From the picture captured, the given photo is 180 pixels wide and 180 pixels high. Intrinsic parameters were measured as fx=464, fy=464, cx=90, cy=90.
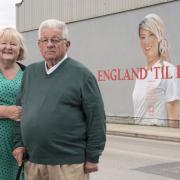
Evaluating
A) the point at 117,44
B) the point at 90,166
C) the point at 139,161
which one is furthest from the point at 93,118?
the point at 117,44

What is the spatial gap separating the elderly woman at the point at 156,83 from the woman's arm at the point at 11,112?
46.2ft

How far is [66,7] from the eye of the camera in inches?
893

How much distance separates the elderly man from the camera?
9.67ft

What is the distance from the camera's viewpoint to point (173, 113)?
17.2 m

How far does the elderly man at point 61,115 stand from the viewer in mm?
2947

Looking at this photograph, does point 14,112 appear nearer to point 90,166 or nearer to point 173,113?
point 90,166

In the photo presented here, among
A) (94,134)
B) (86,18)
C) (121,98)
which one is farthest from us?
(86,18)

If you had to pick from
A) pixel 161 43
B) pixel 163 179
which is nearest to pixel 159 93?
pixel 161 43

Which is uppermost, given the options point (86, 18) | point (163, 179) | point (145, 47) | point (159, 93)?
point (86, 18)

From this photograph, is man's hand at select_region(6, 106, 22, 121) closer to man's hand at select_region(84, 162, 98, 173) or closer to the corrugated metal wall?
man's hand at select_region(84, 162, 98, 173)

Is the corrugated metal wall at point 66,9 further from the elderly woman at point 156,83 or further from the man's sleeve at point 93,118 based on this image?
the man's sleeve at point 93,118

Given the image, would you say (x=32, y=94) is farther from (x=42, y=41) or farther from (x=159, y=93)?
(x=159, y=93)

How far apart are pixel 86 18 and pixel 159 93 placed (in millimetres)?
5783

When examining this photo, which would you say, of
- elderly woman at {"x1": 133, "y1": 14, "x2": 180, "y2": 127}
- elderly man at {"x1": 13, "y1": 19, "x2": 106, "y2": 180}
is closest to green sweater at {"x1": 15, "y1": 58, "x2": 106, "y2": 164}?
Result: elderly man at {"x1": 13, "y1": 19, "x2": 106, "y2": 180}
